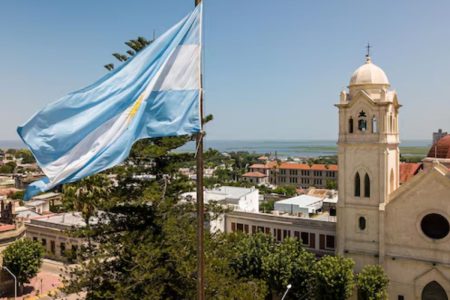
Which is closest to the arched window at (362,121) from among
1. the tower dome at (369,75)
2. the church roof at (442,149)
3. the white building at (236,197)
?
the tower dome at (369,75)

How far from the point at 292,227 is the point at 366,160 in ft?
30.2

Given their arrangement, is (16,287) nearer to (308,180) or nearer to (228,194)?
(228,194)

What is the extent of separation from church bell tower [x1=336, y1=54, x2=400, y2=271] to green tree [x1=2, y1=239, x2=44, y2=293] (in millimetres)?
25421

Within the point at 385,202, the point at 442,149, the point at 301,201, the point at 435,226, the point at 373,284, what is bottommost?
the point at 373,284

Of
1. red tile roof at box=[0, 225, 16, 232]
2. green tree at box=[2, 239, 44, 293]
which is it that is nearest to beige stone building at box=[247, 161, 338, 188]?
red tile roof at box=[0, 225, 16, 232]

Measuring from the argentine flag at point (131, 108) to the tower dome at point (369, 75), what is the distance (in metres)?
23.2

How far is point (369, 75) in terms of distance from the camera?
2955 centimetres

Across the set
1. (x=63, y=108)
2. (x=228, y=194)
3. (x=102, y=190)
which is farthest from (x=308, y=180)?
(x=63, y=108)

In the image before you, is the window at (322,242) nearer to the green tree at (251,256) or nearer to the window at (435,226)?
the green tree at (251,256)

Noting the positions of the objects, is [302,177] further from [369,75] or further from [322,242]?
[369,75]

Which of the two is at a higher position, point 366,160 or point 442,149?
point 442,149

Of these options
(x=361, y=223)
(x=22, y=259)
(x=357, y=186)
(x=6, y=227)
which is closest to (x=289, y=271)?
(x=361, y=223)

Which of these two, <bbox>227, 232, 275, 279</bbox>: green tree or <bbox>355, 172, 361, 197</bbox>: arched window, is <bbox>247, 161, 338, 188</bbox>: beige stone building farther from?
A: <bbox>227, 232, 275, 279</bbox>: green tree

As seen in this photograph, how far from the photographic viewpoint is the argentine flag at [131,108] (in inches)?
357
